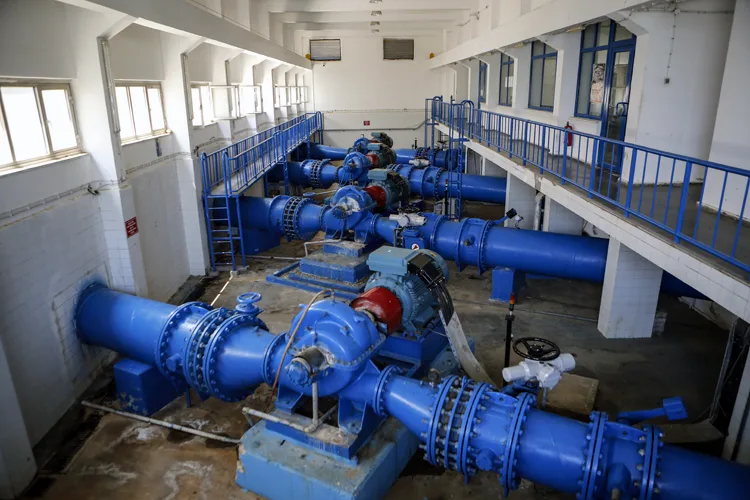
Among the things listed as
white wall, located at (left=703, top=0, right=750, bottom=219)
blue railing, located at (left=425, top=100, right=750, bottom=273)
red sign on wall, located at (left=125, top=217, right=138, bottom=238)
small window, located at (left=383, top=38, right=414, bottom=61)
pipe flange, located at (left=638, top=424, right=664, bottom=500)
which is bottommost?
pipe flange, located at (left=638, top=424, right=664, bottom=500)

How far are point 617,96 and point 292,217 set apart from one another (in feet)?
19.2

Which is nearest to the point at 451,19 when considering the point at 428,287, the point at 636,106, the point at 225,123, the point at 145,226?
the point at 225,123

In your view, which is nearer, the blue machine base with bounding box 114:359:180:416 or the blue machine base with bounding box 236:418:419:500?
the blue machine base with bounding box 236:418:419:500

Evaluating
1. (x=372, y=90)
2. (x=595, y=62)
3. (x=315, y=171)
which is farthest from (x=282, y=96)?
(x=595, y=62)

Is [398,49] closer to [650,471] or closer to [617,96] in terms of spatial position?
[617,96]

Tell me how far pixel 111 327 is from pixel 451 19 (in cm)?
1521

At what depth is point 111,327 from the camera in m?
5.55

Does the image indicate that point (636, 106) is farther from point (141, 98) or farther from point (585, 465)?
point (141, 98)

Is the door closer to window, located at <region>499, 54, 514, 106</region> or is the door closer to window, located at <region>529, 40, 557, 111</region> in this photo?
window, located at <region>529, 40, 557, 111</region>

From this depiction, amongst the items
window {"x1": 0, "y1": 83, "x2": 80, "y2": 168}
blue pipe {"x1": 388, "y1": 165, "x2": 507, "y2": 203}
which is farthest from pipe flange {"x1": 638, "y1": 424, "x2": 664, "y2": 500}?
blue pipe {"x1": 388, "y1": 165, "x2": 507, "y2": 203}

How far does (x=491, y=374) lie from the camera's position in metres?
6.11

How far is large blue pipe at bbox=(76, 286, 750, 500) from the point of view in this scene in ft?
9.48

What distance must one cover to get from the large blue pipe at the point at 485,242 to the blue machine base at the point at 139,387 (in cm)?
417

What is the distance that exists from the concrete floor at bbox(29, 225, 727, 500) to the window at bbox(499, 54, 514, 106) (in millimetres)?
6979
